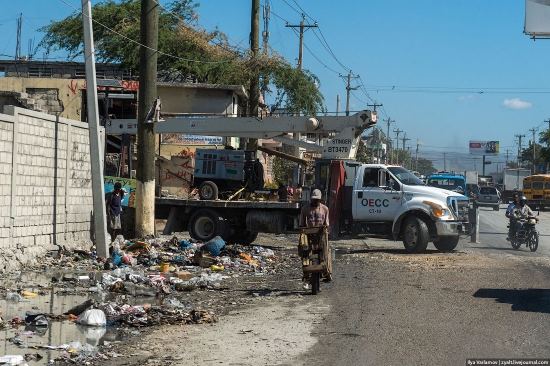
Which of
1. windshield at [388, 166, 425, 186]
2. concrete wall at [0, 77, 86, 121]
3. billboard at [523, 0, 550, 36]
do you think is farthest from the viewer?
concrete wall at [0, 77, 86, 121]

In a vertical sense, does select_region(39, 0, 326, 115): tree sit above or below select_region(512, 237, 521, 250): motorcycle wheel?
above

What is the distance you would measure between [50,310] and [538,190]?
5274cm

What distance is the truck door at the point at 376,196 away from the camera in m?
18.7

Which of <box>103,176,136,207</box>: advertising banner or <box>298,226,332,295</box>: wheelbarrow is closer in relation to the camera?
<box>298,226,332,295</box>: wheelbarrow

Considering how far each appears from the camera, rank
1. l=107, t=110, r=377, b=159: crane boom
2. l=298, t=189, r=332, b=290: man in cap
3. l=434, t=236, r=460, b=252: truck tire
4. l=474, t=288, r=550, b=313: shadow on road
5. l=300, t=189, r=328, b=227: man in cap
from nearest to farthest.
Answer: l=474, t=288, r=550, b=313: shadow on road
l=298, t=189, r=332, b=290: man in cap
l=300, t=189, r=328, b=227: man in cap
l=434, t=236, r=460, b=252: truck tire
l=107, t=110, r=377, b=159: crane boom

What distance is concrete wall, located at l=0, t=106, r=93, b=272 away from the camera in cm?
1330

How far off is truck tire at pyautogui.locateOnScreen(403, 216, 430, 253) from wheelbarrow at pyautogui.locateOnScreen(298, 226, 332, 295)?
673 centimetres

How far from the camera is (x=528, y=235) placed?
21297mm

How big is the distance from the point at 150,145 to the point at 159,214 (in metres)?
2.91

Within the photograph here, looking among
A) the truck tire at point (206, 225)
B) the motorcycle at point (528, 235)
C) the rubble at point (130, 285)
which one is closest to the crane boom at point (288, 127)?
the truck tire at point (206, 225)

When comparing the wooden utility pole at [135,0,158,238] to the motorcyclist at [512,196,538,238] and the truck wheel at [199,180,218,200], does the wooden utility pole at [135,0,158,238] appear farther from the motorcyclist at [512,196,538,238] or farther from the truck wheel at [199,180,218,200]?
the motorcyclist at [512,196,538,238]

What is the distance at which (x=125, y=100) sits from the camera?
31.4 metres

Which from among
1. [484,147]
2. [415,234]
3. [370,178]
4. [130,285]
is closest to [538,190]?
[370,178]

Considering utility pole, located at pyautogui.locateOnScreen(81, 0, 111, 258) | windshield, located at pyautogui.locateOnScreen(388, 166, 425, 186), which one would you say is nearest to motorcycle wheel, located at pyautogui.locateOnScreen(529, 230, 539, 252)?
windshield, located at pyautogui.locateOnScreen(388, 166, 425, 186)
